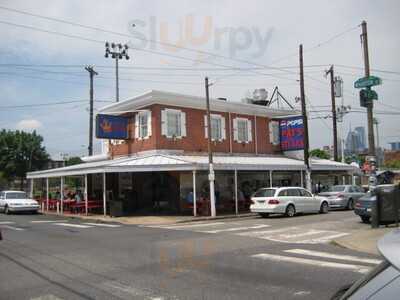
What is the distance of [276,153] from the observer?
35281mm

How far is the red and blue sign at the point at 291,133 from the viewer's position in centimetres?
3338

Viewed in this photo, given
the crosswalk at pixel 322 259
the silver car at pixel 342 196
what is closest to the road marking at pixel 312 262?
the crosswalk at pixel 322 259

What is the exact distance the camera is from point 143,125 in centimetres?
2947

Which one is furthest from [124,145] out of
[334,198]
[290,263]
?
[290,263]

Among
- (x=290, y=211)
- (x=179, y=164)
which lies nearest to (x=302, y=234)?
(x=290, y=211)

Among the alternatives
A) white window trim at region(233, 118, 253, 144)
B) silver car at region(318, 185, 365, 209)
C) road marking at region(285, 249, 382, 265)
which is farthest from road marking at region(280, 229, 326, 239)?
white window trim at region(233, 118, 253, 144)

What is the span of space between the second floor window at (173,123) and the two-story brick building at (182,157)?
6 centimetres

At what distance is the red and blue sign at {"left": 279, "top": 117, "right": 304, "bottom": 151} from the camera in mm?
33375

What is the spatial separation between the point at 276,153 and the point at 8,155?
39110 mm

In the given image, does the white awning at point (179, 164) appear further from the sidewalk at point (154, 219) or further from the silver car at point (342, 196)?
the silver car at point (342, 196)

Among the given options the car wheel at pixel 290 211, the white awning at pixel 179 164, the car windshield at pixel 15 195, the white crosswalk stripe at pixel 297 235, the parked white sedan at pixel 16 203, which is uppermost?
the white awning at pixel 179 164

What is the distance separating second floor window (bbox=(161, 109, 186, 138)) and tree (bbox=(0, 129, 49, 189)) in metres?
38.1

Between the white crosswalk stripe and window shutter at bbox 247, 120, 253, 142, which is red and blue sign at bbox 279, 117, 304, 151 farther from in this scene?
the white crosswalk stripe

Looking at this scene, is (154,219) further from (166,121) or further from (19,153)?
(19,153)
